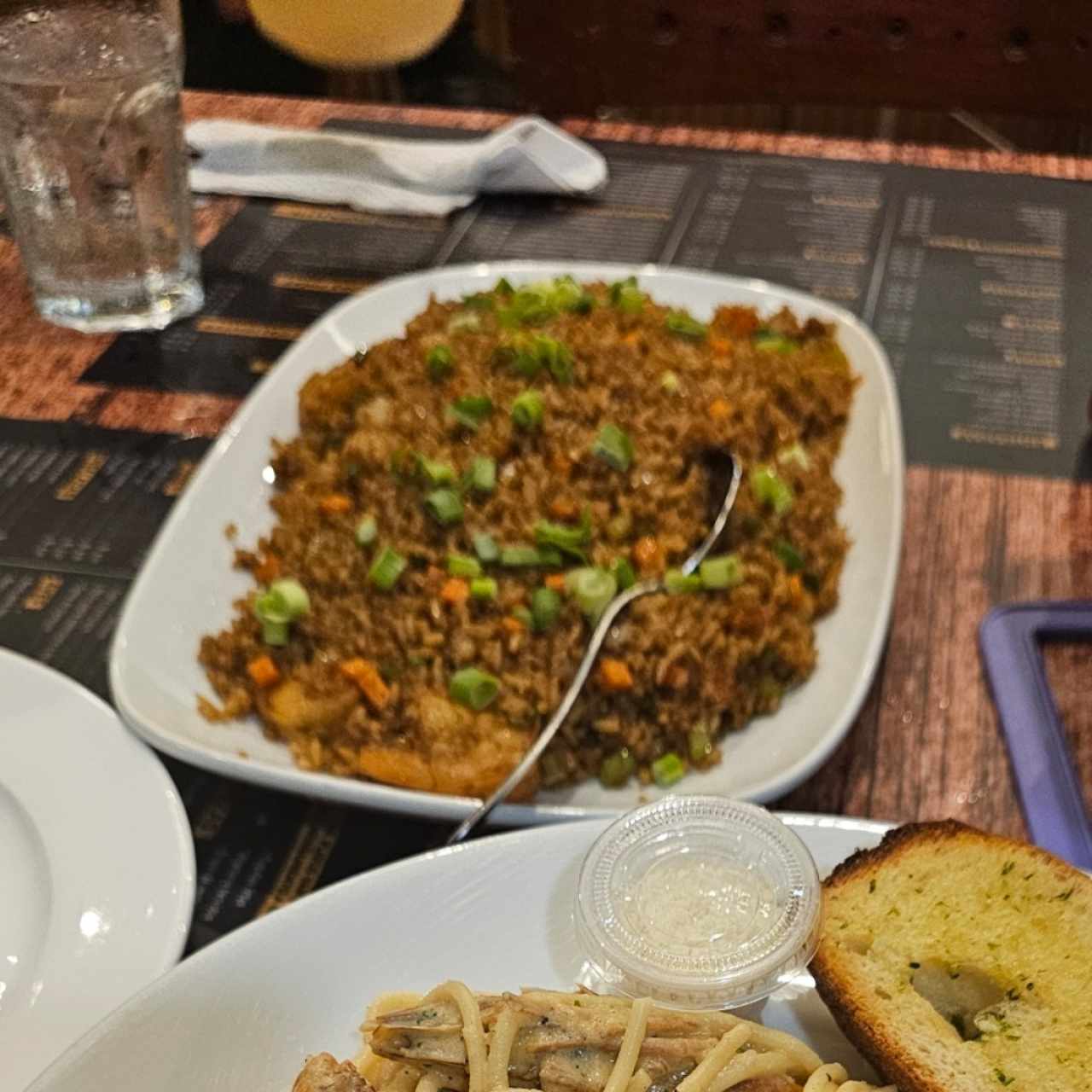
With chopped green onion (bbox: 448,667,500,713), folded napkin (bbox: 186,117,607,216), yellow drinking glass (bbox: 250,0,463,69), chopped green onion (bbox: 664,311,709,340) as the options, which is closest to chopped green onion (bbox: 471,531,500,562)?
chopped green onion (bbox: 448,667,500,713)

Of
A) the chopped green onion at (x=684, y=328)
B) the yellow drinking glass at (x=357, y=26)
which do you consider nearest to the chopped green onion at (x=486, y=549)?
the chopped green onion at (x=684, y=328)

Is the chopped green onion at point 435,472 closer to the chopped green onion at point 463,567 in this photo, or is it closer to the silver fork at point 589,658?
the chopped green onion at point 463,567

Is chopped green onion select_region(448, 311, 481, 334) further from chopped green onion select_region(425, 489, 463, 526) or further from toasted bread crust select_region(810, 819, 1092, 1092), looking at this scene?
toasted bread crust select_region(810, 819, 1092, 1092)

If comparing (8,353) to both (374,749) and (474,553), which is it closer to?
(474,553)

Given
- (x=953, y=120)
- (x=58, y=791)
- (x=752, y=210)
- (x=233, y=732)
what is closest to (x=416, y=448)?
(x=233, y=732)

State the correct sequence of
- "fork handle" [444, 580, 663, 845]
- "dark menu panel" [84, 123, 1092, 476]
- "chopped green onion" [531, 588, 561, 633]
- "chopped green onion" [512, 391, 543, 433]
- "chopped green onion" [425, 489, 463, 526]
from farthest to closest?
"dark menu panel" [84, 123, 1092, 476]
"chopped green onion" [512, 391, 543, 433]
"chopped green onion" [425, 489, 463, 526]
"chopped green onion" [531, 588, 561, 633]
"fork handle" [444, 580, 663, 845]

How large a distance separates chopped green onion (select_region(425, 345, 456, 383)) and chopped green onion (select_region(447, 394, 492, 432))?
13cm

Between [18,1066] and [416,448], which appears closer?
[18,1066]

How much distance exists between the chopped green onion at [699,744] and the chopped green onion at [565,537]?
13.2 inches

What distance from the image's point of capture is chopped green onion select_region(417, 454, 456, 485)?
2033 millimetres

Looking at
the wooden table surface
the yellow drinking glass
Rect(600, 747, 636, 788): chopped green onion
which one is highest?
the yellow drinking glass

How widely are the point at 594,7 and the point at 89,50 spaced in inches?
115

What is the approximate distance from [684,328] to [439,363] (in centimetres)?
50

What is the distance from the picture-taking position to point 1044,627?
6.45 ft
